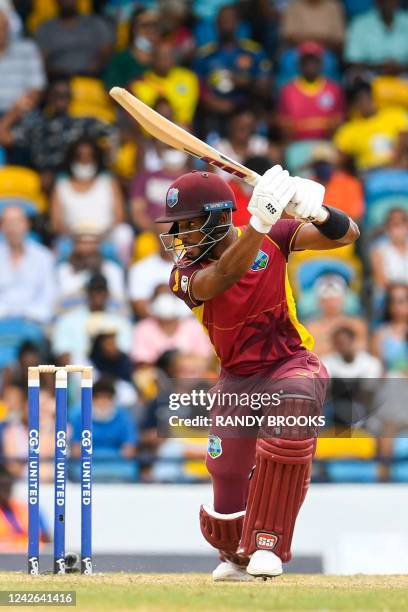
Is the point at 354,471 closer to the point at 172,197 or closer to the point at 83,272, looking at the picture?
the point at 83,272

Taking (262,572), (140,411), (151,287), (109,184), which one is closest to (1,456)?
(140,411)

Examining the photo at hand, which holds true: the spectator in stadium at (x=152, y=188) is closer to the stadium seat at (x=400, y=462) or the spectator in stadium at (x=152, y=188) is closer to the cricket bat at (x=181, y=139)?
the stadium seat at (x=400, y=462)

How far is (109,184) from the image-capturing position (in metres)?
11.6

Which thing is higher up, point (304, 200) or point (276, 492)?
point (304, 200)

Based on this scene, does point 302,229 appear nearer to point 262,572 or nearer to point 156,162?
point 262,572

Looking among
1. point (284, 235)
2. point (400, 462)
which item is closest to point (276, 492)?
point (284, 235)

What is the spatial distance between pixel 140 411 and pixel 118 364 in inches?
24.6

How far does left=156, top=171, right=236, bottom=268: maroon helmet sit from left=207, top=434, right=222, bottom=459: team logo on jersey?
31.2 inches

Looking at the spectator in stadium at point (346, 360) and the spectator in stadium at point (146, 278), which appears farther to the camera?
the spectator in stadium at point (146, 278)

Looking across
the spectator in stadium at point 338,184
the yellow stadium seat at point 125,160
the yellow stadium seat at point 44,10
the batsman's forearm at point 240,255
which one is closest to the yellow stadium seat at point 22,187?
the yellow stadium seat at point 125,160

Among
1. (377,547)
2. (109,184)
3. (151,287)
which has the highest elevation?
(109,184)

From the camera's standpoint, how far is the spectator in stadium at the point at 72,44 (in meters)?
12.5

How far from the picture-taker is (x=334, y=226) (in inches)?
248

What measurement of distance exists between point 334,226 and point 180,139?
85 centimetres
